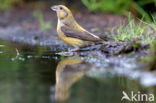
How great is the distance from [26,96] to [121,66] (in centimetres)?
186

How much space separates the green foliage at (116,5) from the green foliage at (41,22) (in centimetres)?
103

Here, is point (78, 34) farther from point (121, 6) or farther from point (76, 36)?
point (121, 6)

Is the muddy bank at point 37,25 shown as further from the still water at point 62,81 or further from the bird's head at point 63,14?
the still water at point 62,81

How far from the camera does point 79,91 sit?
596cm

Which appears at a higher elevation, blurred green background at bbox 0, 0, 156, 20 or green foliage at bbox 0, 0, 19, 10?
green foliage at bbox 0, 0, 19, 10

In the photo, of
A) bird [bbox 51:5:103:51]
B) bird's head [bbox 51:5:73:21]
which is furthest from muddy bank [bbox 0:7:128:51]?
bird [bbox 51:5:103:51]

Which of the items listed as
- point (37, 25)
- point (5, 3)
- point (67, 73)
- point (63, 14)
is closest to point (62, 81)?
point (67, 73)

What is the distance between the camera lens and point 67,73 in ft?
23.1

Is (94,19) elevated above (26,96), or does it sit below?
above

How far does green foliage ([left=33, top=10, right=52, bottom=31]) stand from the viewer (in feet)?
41.7

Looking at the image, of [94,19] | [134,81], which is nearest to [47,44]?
[94,19]

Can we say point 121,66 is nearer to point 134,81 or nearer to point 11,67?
point 134,81

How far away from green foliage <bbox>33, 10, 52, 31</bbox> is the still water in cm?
398

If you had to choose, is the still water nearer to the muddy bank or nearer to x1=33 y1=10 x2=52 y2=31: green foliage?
the muddy bank
